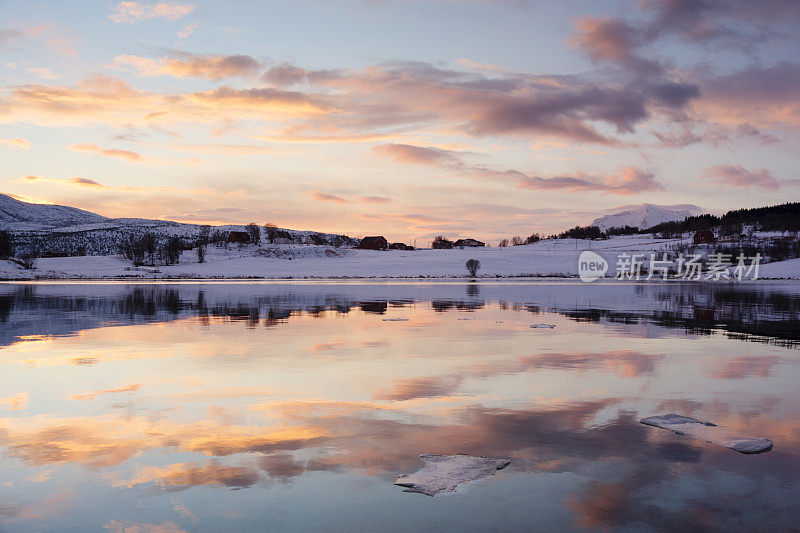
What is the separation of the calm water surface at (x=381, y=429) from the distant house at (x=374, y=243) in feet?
423

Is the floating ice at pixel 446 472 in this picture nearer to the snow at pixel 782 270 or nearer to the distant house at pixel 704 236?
the snow at pixel 782 270

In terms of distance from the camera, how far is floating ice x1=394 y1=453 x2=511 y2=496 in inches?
233

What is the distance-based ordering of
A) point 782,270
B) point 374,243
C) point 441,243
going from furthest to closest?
point 441,243 < point 374,243 < point 782,270

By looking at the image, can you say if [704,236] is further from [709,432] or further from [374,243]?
[709,432]

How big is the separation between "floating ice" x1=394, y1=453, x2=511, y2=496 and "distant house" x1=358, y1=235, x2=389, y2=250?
457 feet

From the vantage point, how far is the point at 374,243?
146 metres

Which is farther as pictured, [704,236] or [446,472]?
[704,236]

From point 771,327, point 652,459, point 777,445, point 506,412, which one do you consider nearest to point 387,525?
point 652,459

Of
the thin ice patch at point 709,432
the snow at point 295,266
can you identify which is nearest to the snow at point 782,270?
the snow at point 295,266

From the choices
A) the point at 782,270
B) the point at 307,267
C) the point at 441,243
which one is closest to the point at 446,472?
the point at 307,267

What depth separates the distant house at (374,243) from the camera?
146m

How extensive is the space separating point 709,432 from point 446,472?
3669mm

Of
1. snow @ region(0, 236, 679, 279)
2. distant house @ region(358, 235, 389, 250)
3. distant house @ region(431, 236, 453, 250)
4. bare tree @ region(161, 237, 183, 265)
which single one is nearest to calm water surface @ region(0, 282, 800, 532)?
snow @ region(0, 236, 679, 279)

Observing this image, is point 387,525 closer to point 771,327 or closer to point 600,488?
point 600,488
